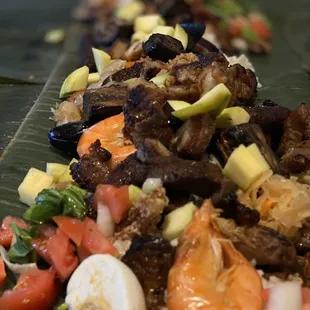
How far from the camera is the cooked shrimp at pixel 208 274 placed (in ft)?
10.2

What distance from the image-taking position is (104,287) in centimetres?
321

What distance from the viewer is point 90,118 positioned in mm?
4773

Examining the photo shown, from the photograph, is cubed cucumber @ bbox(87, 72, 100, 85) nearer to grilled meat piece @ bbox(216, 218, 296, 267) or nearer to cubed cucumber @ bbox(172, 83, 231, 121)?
cubed cucumber @ bbox(172, 83, 231, 121)

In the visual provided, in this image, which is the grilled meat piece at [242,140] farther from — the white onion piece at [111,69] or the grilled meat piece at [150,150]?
the white onion piece at [111,69]

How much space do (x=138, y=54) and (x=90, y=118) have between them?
5.35 ft

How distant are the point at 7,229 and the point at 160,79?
1725 millimetres

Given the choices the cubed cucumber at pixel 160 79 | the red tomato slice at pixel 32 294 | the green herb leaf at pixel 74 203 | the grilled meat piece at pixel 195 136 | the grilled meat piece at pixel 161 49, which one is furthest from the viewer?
the grilled meat piece at pixel 161 49

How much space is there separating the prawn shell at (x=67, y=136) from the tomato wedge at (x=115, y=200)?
1192mm

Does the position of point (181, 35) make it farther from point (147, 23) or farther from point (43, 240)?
point (43, 240)

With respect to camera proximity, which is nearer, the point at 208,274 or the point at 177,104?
the point at 208,274

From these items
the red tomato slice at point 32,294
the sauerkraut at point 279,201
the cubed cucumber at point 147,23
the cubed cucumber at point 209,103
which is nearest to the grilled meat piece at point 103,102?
the cubed cucumber at point 209,103

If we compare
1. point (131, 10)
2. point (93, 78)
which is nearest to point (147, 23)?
point (131, 10)

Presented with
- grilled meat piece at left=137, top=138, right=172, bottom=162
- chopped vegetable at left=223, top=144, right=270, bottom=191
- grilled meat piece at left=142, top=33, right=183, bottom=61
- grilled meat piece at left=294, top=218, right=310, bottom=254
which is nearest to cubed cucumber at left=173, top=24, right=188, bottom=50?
grilled meat piece at left=142, top=33, right=183, bottom=61

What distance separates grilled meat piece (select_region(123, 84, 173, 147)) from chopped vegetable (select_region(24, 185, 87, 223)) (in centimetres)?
62
